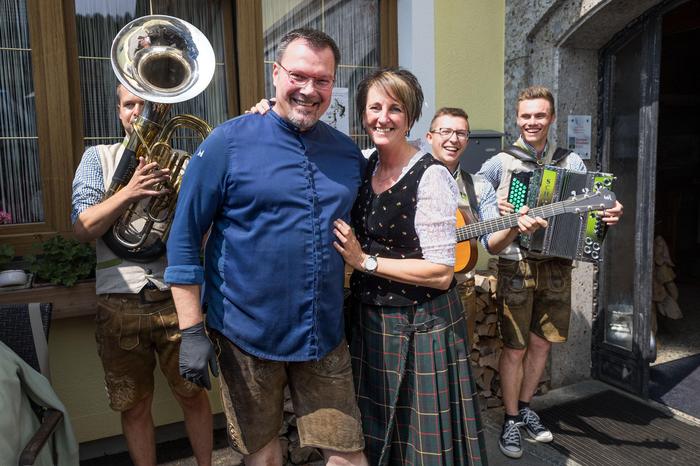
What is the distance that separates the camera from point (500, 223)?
3.05 m

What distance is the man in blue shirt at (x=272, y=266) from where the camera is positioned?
193cm

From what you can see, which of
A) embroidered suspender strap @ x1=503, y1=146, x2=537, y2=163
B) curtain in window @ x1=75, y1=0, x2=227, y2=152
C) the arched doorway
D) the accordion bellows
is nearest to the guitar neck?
the accordion bellows

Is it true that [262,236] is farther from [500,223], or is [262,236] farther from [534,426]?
[534,426]

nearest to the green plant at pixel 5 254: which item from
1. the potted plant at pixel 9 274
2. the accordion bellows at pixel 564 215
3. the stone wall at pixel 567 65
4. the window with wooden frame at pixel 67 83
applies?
the potted plant at pixel 9 274

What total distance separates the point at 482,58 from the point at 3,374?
3.68m

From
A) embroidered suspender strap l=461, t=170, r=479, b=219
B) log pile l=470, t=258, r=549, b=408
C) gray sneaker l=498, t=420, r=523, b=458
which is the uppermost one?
embroidered suspender strap l=461, t=170, r=479, b=219

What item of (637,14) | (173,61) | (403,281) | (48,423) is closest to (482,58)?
(637,14)

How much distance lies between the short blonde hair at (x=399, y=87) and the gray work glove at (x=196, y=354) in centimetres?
102

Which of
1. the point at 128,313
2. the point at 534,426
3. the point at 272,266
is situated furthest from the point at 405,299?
the point at 534,426

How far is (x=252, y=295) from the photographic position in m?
1.96

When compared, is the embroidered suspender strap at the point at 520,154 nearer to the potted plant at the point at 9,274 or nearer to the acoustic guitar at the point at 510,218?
the acoustic guitar at the point at 510,218

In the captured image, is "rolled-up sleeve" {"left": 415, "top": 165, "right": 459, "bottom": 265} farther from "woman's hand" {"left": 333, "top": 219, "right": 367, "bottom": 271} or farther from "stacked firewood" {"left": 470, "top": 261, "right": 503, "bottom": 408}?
"stacked firewood" {"left": 470, "top": 261, "right": 503, "bottom": 408}

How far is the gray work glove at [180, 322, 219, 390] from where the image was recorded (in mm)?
1856

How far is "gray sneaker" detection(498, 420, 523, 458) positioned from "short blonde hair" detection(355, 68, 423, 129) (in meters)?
2.19
